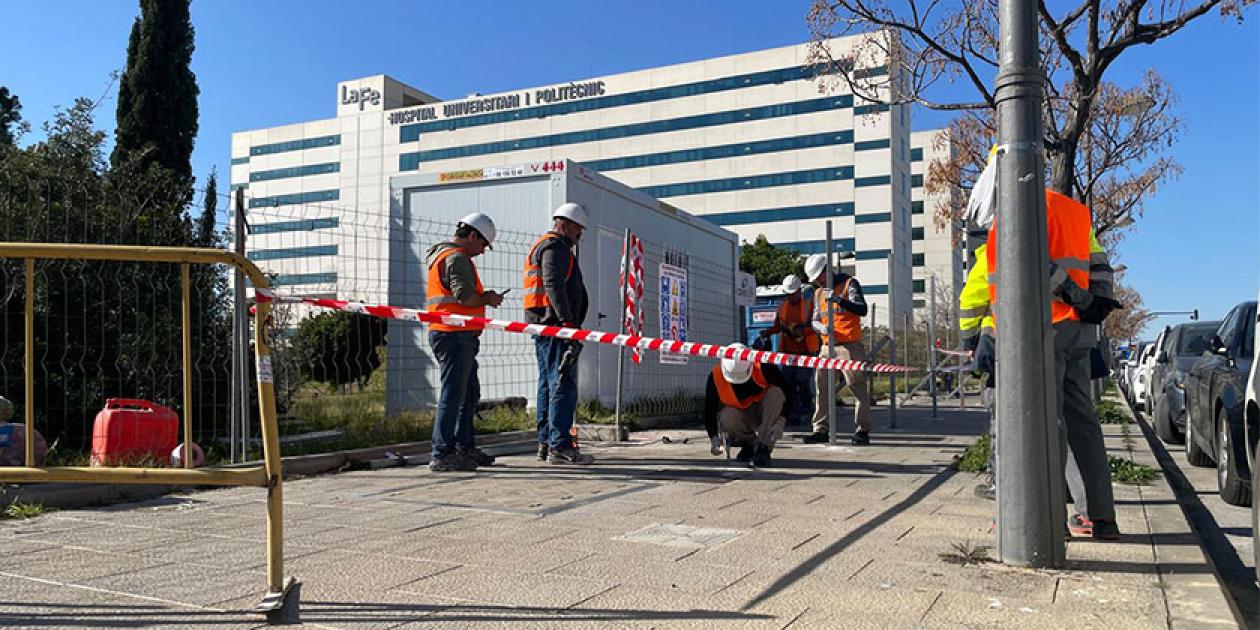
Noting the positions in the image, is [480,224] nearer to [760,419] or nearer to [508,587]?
[760,419]

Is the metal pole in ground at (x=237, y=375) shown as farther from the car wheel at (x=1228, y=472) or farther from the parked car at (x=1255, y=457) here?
the car wheel at (x=1228, y=472)

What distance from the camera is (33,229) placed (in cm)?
628

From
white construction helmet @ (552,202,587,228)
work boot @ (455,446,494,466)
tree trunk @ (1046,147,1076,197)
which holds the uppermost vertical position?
tree trunk @ (1046,147,1076,197)

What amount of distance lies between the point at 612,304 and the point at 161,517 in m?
6.54

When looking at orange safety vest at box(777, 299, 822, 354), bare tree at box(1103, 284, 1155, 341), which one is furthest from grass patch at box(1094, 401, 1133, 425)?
bare tree at box(1103, 284, 1155, 341)

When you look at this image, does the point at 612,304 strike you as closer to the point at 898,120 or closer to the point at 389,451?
the point at 389,451

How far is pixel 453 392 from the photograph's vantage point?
6.66 meters

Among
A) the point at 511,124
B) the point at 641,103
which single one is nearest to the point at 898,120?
the point at 641,103

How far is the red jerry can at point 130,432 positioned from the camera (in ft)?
17.6

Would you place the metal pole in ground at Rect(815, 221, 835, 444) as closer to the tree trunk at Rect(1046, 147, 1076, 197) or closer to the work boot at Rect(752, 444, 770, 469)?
the work boot at Rect(752, 444, 770, 469)

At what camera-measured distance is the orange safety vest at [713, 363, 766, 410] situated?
6832 millimetres

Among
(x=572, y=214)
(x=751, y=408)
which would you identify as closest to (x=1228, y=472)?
(x=751, y=408)

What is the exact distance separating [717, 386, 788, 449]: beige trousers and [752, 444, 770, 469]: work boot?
0.12 feet

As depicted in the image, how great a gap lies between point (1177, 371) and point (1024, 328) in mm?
7477
